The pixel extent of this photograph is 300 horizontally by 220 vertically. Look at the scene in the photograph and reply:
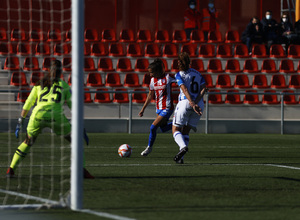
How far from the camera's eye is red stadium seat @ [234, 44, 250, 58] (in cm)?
2397

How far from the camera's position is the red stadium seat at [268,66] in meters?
23.2

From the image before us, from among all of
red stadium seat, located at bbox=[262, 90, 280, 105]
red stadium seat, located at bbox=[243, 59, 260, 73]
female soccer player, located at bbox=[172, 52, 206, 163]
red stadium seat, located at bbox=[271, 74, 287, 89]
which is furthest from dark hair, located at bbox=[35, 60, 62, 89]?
red stadium seat, located at bbox=[243, 59, 260, 73]

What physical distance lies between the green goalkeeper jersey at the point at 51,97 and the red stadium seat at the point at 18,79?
43.8 feet

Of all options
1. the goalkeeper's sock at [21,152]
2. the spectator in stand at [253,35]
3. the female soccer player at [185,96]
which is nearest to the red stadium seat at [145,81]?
the spectator in stand at [253,35]

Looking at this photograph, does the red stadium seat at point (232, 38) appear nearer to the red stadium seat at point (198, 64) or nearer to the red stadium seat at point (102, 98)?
the red stadium seat at point (198, 64)

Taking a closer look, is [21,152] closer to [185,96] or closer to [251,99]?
[185,96]

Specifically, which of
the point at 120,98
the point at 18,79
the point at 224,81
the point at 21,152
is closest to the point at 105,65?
the point at 120,98

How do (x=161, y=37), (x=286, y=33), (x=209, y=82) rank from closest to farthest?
(x=209, y=82), (x=286, y=33), (x=161, y=37)

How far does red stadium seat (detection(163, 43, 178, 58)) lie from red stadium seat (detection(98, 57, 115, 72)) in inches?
83.8

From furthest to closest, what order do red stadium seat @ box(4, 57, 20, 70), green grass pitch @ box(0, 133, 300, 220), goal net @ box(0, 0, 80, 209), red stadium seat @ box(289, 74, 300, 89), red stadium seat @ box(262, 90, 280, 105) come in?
red stadium seat @ box(4, 57, 20, 70) < red stadium seat @ box(289, 74, 300, 89) < red stadium seat @ box(262, 90, 280, 105) < goal net @ box(0, 0, 80, 209) < green grass pitch @ box(0, 133, 300, 220)

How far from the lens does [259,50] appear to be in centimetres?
2428

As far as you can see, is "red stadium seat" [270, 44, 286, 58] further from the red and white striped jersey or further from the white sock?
the white sock

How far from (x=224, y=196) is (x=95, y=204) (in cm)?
152

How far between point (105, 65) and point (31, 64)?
2.66 m
